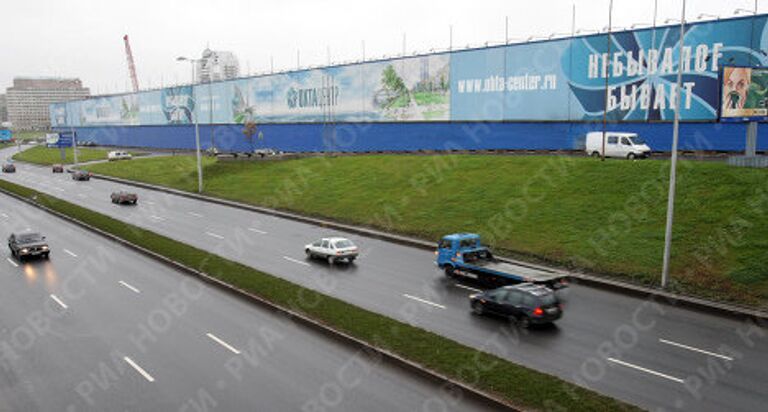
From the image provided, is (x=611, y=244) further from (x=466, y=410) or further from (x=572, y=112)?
(x=572, y=112)

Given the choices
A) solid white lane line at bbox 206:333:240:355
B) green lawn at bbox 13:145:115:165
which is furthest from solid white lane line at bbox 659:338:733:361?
green lawn at bbox 13:145:115:165

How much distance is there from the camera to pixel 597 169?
36562 mm

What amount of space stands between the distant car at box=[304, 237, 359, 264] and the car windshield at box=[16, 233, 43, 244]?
14953mm

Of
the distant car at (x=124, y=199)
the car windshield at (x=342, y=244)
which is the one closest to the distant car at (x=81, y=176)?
the distant car at (x=124, y=199)

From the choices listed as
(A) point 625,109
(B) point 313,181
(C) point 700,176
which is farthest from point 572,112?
(B) point 313,181

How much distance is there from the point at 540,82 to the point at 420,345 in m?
40.0

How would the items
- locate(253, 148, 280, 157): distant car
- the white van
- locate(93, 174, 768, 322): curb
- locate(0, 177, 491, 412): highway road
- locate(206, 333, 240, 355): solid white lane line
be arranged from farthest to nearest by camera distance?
locate(253, 148, 280, 157): distant car → the white van → locate(93, 174, 768, 322): curb → locate(206, 333, 240, 355): solid white lane line → locate(0, 177, 491, 412): highway road

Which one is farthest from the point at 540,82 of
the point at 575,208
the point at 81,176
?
the point at 81,176

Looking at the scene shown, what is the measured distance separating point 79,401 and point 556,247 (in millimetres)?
21536

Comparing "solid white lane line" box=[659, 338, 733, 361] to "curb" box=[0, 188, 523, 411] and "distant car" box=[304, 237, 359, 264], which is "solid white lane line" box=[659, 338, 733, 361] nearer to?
"curb" box=[0, 188, 523, 411]

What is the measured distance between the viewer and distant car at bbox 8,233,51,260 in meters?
29.5

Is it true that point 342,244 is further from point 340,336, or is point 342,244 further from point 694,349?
point 694,349

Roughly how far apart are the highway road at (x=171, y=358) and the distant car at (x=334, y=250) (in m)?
6.38

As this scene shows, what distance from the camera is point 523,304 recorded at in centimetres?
1898
